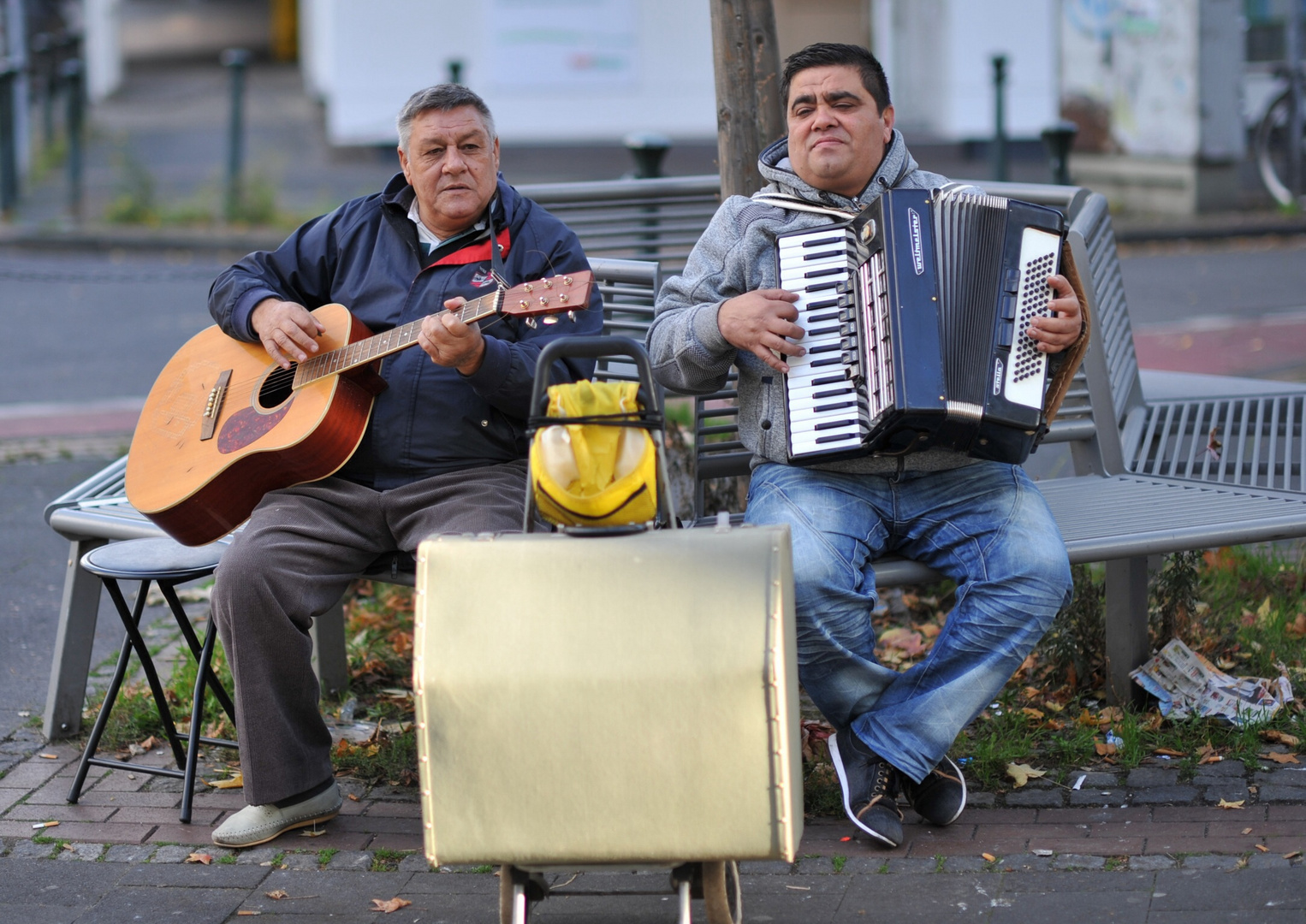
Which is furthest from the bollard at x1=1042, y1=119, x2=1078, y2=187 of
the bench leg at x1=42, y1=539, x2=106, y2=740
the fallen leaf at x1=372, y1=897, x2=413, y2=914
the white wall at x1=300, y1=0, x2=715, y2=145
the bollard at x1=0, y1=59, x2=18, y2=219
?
the bollard at x1=0, y1=59, x2=18, y2=219

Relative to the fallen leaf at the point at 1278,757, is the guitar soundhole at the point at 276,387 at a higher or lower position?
higher

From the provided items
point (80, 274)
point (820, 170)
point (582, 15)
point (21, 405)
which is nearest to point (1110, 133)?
point (582, 15)

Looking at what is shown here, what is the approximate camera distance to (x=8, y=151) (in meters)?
13.4

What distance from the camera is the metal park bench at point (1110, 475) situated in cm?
372

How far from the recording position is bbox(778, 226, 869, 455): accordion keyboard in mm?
3479

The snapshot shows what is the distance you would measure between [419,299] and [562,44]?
12.8 meters

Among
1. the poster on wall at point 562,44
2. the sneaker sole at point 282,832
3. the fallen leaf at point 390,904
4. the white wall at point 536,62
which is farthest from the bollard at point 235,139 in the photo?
the fallen leaf at point 390,904

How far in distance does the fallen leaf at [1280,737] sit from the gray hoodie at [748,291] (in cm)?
105

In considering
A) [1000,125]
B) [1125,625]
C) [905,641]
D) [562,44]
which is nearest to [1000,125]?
[1000,125]

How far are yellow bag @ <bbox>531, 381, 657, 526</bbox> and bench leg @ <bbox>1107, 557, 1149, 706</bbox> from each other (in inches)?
63.8

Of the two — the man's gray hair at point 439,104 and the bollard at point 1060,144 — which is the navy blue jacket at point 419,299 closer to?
the man's gray hair at point 439,104

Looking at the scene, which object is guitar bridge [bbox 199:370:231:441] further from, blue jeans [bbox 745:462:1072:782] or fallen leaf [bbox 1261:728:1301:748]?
fallen leaf [bbox 1261:728:1301:748]

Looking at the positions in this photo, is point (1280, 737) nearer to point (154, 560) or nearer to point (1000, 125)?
point (154, 560)

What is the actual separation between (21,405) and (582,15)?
9.38m
